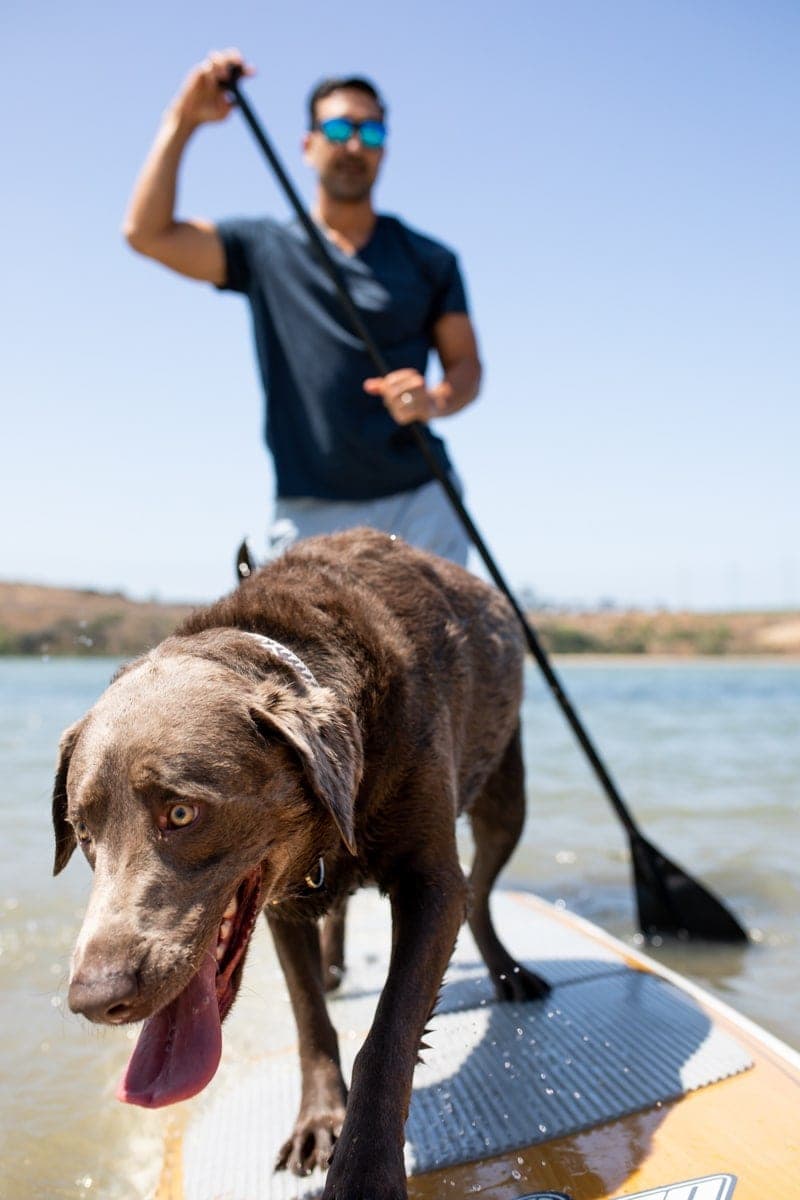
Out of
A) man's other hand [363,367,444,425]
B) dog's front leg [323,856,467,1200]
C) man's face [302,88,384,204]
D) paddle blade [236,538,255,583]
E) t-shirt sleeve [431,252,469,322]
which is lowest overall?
dog's front leg [323,856,467,1200]

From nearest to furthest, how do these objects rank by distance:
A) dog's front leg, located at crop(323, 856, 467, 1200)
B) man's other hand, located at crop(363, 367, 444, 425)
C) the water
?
dog's front leg, located at crop(323, 856, 467, 1200)
the water
man's other hand, located at crop(363, 367, 444, 425)

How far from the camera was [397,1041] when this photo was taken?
2162mm

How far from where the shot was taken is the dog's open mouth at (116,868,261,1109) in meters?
1.83

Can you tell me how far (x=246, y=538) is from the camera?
10.9 feet

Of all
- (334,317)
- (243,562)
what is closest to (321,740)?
(243,562)

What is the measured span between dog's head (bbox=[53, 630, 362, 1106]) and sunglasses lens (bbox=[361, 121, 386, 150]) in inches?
115

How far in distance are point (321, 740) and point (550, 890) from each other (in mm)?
4444

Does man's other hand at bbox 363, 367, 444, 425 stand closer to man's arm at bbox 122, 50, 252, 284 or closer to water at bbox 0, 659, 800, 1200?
man's arm at bbox 122, 50, 252, 284

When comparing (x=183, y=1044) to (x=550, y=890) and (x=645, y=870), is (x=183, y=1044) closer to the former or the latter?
(x=645, y=870)

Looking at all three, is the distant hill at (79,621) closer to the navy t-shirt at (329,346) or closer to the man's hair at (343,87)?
the navy t-shirt at (329,346)

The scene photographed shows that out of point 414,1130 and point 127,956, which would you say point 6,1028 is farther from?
point 127,956

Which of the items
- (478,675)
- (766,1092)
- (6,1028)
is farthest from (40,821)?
(766,1092)

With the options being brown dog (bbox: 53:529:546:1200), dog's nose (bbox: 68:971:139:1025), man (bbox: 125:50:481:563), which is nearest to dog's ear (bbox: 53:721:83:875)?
brown dog (bbox: 53:529:546:1200)

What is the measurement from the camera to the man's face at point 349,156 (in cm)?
432
